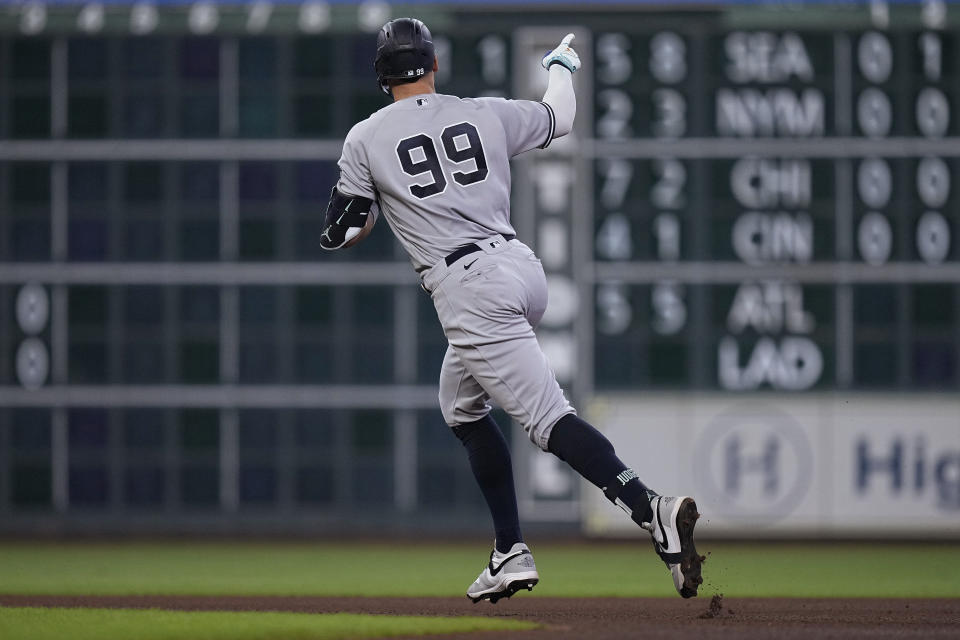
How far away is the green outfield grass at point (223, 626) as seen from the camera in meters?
4.24

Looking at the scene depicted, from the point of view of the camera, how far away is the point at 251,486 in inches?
415

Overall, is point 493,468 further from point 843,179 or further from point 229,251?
point 843,179

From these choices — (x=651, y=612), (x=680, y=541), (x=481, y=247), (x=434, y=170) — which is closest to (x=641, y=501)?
(x=680, y=541)

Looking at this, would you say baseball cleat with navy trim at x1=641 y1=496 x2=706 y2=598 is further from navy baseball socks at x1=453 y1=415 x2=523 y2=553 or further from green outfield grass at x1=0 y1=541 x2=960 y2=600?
green outfield grass at x1=0 y1=541 x2=960 y2=600

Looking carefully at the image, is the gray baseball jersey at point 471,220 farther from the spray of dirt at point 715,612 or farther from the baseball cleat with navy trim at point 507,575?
the spray of dirt at point 715,612

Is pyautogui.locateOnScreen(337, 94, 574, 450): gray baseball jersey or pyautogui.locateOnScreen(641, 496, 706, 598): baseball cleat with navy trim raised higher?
pyautogui.locateOnScreen(337, 94, 574, 450): gray baseball jersey

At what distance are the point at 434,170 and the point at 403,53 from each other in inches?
15.6

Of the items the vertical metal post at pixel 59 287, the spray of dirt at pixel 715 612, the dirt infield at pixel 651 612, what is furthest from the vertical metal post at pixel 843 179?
the spray of dirt at pixel 715 612

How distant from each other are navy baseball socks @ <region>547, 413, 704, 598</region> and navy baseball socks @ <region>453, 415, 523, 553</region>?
0.41 m

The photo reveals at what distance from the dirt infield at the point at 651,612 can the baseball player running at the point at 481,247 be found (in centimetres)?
25

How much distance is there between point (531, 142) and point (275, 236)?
19.9 feet

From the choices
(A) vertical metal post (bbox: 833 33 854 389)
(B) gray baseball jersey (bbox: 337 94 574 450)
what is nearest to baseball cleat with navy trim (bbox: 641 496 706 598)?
(B) gray baseball jersey (bbox: 337 94 574 450)

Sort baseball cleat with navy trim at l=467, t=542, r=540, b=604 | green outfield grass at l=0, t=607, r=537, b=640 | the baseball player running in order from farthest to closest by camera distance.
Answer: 1. baseball cleat with navy trim at l=467, t=542, r=540, b=604
2. the baseball player running
3. green outfield grass at l=0, t=607, r=537, b=640

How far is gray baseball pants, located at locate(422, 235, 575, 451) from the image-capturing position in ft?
14.5
